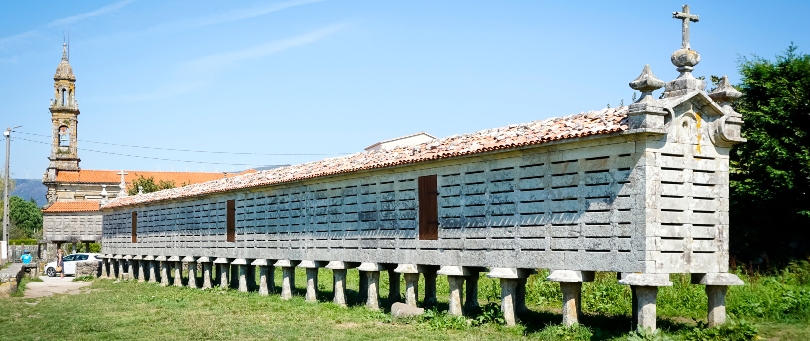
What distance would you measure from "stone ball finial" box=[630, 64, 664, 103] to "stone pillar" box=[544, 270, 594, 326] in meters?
2.72

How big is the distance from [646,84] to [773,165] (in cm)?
1170

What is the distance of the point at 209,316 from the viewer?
58.4 feet

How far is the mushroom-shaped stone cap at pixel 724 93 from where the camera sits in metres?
12.5

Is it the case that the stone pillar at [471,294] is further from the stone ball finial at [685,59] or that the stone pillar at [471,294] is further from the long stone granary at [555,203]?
the stone ball finial at [685,59]

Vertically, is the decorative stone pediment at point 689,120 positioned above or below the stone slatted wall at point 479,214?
above

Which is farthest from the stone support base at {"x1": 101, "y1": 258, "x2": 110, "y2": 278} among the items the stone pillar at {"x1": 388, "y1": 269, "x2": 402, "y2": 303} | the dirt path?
the stone pillar at {"x1": 388, "y1": 269, "x2": 402, "y2": 303}

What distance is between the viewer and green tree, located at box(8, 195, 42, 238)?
9938cm

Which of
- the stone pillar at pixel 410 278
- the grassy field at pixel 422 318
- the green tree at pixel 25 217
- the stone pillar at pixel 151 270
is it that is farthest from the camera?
the green tree at pixel 25 217

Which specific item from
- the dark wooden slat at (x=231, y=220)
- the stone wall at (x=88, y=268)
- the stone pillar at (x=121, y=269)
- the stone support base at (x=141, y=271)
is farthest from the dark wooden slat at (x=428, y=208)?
the stone wall at (x=88, y=268)

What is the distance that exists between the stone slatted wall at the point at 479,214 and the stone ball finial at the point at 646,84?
2.19 feet

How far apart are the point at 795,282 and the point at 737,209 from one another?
5516mm

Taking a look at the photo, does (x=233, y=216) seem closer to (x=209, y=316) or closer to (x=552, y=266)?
(x=209, y=316)

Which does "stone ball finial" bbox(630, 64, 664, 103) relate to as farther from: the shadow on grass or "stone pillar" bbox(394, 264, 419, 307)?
"stone pillar" bbox(394, 264, 419, 307)

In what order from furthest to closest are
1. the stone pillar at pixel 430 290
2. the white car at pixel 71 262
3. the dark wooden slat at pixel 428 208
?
the white car at pixel 71 262
the stone pillar at pixel 430 290
the dark wooden slat at pixel 428 208
